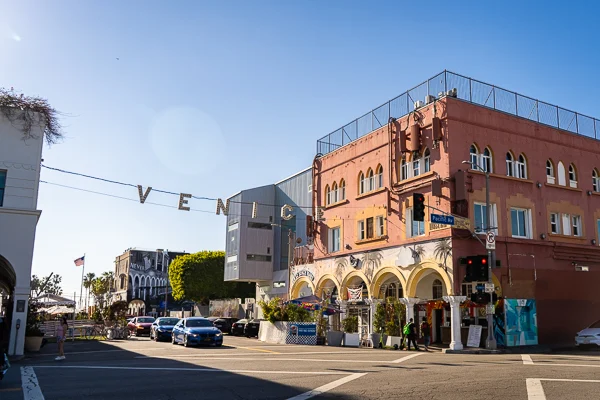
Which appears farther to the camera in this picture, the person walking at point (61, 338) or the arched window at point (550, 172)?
the arched window at point (550, 172)

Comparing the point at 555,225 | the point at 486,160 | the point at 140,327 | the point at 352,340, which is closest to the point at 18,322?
the point at 352,340

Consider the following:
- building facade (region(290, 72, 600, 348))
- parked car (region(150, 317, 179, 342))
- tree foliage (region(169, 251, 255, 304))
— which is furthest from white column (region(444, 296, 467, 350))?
tree foliage (region(169, 251, 255, 304))

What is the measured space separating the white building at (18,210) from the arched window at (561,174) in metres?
27.4

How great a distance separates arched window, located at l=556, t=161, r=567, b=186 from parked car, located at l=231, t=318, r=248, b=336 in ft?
75.8

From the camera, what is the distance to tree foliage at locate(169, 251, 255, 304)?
67.6m

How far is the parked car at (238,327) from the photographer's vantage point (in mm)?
41116

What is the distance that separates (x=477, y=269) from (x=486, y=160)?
25.7 ft

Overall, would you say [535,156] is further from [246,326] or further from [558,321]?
[246,326]

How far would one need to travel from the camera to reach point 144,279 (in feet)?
336

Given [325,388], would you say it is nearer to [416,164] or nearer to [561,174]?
[416,164]

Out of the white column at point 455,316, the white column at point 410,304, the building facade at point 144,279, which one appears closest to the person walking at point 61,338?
the white column at point 410,304

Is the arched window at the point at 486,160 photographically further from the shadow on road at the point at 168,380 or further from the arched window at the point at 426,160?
the shadow on road at the point at 168,380

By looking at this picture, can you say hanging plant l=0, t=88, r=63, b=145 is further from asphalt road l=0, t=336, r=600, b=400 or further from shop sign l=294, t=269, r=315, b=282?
shop sign l=294, t=269, r=315, b=282

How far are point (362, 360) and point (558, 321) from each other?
15.2 m
